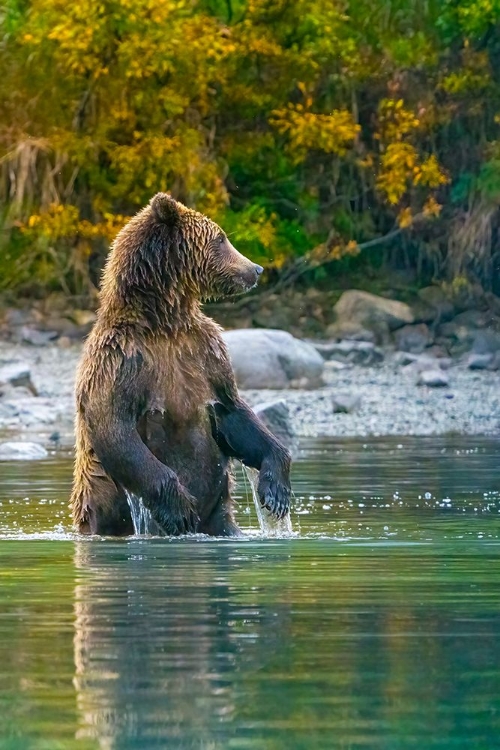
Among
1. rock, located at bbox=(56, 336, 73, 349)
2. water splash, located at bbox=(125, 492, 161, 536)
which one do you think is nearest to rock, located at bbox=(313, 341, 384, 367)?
rock, located at bbox=(56, 336, 73, 349)

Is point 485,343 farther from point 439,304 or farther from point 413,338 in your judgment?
point 439,304

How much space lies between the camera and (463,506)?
9828 millimetres

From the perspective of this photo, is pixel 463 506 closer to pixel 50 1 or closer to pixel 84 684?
pixel 84 684

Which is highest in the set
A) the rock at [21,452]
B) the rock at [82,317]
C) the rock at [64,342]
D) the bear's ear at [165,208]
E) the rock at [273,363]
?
the bear's ear at [165,208]

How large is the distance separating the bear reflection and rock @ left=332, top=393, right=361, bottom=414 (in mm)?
10835

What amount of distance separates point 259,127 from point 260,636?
18801mm

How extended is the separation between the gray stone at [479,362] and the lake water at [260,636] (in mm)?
12493

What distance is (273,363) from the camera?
20.3 meters

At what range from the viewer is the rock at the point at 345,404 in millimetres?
18453

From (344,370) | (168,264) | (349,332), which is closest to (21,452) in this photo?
(168,264)

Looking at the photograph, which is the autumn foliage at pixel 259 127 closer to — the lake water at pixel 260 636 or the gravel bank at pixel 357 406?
the gravel bank at pixel 357 406

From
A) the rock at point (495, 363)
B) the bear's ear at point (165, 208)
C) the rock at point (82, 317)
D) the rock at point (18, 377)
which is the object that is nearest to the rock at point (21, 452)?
the bear's ear at point (165, 208)

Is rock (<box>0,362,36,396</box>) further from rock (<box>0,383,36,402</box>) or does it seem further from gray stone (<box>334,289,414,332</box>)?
gray stone (<box>334,289,414,332</box>)

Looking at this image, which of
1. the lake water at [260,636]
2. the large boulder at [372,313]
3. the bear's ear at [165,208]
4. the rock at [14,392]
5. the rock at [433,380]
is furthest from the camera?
the large boulder at [372,313]
